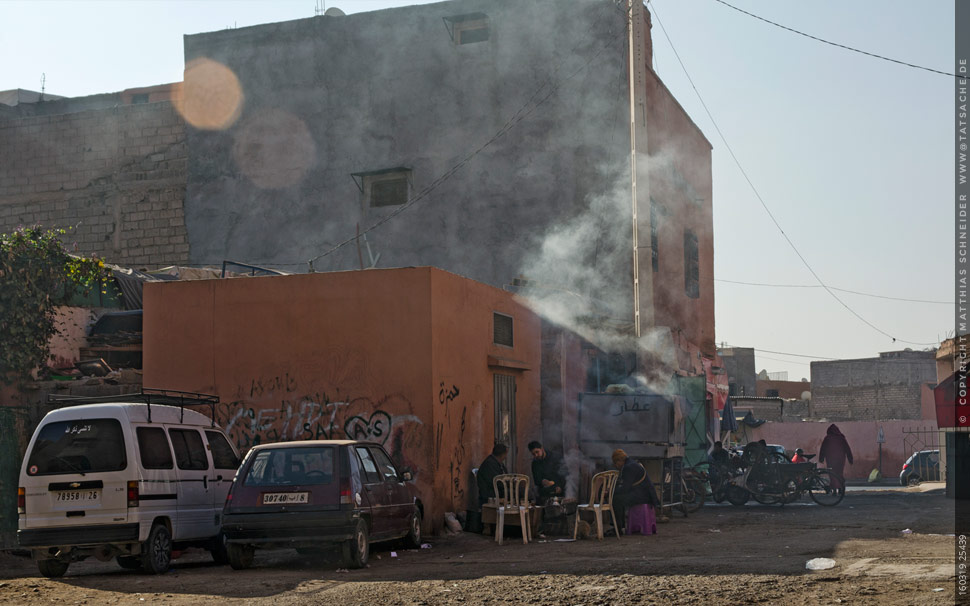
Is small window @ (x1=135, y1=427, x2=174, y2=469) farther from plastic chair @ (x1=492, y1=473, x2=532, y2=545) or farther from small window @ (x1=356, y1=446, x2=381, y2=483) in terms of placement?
plastic chair @ (x1=492, y1=473, x2=532, y2=545)

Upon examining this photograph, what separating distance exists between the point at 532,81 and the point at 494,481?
42.3 feet

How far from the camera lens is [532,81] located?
25750 mm

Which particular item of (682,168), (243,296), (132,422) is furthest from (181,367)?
(682,168)

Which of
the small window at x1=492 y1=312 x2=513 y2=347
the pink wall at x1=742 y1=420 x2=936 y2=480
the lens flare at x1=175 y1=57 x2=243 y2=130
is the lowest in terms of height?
the pink wall at x1=742 y1=420 x2=936 y2=480

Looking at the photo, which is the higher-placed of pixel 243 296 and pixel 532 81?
pixel 532 81

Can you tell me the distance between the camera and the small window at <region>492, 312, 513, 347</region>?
18500 millimetres

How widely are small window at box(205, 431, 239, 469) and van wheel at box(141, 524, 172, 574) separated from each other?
151cm

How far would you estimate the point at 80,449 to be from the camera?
1192 cm

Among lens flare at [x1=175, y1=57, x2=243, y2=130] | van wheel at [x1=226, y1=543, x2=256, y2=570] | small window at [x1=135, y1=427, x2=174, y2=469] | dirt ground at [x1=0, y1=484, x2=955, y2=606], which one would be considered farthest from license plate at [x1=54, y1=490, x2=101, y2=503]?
lens flare at [x1=175, y1=57, x2=243, y2=130]

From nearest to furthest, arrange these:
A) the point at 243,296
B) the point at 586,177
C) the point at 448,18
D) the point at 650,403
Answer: the point at 243,296, the point at 650,403, the point at 586,177, the point at 448,18

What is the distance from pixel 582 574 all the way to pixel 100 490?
16.8 feet

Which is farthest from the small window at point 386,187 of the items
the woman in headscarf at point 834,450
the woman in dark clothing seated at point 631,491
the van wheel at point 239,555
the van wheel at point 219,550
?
the van wheel at point 239,555

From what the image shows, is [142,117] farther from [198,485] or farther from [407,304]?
[198,485]

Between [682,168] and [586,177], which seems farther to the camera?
[682,168]
